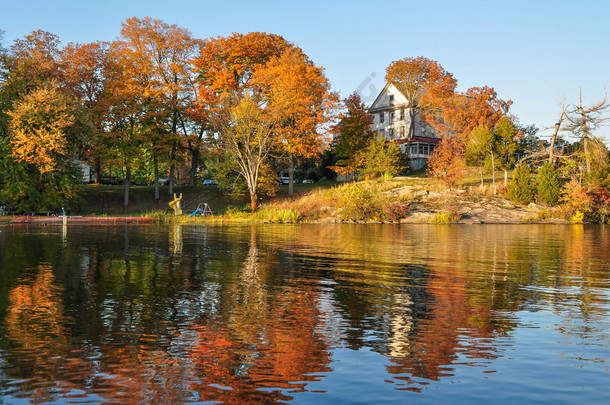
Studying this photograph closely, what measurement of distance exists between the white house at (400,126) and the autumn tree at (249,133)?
98.2ft

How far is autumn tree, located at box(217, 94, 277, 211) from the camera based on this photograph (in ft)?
171

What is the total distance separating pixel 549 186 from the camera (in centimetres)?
4925

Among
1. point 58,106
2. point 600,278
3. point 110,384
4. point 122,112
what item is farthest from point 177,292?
Answer: point 122,112

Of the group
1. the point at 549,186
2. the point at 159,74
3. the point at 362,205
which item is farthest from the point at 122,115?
the point at 549,186

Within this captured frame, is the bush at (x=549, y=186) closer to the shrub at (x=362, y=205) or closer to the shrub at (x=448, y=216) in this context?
the shrub at (x=448, y=216)

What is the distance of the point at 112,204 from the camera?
2479 inches

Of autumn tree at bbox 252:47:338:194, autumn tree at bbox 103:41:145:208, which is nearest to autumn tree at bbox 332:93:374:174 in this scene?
autumn tree at bbox 252:47:338:194

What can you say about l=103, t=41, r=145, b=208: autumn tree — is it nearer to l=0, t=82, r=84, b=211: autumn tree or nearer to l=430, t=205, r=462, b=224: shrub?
l=0, t=82, r=84, b=211: autumn tree

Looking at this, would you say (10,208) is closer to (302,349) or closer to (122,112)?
(122,112)

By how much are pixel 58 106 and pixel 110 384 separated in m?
47.6

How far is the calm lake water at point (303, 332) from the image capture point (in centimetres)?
629

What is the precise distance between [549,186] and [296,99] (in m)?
25.6

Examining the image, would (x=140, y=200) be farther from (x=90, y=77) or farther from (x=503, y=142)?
(x=503, y=142)

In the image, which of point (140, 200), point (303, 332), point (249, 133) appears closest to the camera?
point (303, 332)
